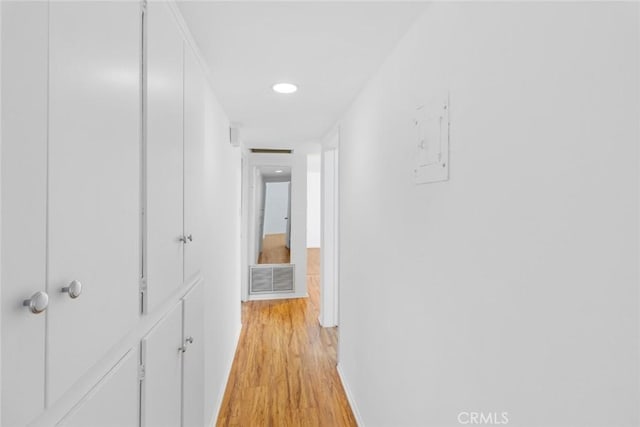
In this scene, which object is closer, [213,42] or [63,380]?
[63,380]

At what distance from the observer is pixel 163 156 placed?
1.07 meters

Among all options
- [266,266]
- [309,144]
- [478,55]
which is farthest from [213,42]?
[266,266]

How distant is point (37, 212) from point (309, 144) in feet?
12.7

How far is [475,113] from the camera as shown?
0.99 metres

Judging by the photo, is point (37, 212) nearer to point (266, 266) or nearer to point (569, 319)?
point (569, 319)

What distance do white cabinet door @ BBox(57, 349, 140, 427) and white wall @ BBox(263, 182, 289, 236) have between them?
420cm

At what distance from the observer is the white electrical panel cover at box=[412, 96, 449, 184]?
3.81 ft

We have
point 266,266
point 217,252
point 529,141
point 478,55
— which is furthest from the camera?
point 266,266

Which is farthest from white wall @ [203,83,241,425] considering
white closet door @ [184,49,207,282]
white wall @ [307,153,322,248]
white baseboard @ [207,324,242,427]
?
white wall @ [307,153,322,248]

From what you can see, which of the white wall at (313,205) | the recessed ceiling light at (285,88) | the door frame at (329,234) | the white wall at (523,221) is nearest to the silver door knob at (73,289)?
the white wall at (523,221)

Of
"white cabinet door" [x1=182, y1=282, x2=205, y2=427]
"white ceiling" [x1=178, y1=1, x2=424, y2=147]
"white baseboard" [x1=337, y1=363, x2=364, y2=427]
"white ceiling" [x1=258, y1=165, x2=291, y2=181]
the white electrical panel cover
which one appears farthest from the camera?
"white ceiling" [x1=258, y1=165, x2=291, y2=181]

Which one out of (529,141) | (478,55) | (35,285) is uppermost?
(478,55)

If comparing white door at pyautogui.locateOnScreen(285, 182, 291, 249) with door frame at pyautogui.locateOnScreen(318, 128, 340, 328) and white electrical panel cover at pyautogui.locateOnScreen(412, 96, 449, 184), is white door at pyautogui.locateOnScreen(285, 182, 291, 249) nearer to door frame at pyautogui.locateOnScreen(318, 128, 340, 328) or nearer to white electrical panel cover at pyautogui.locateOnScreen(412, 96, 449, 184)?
door frame at pyautogui.locateOnScreen(318, 128, 340, 328)

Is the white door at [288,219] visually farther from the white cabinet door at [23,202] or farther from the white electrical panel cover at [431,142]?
the white cabinet door at [23,202]
